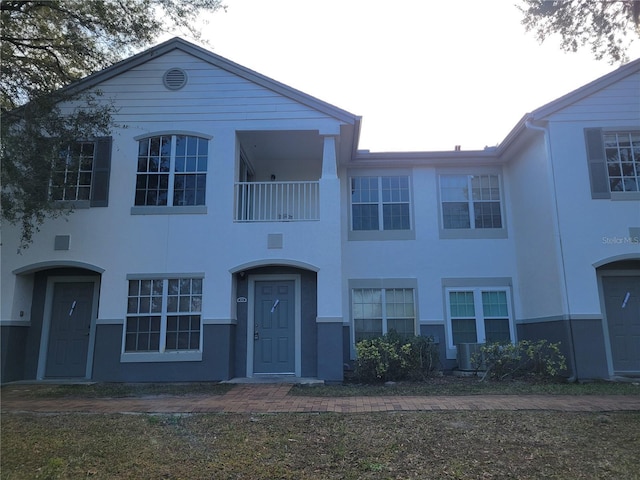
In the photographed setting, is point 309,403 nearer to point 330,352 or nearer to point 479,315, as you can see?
point 330,352

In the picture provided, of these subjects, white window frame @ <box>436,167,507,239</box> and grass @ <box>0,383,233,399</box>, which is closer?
grass @ <box>0,383,233,399</box>

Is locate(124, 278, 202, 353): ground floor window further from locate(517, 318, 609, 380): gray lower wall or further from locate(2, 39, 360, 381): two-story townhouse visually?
locate(517, 318, 609, 380): gray lower wall

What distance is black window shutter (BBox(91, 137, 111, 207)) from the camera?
36.4ft

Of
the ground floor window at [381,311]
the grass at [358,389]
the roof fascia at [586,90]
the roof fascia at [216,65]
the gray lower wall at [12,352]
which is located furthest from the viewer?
the ground floor window at [381,311]

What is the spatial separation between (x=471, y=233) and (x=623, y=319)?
13.1ft

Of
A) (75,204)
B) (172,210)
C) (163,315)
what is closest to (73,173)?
(75,204)

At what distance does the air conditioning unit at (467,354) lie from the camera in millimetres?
11041

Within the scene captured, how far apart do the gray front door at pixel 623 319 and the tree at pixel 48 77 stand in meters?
11.4

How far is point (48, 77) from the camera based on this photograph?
10.9 m

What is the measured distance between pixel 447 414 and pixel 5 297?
9.78 metres

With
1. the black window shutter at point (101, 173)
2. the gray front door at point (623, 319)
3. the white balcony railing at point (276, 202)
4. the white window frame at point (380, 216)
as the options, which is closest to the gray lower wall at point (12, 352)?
the black window shutter at point (101, 173)

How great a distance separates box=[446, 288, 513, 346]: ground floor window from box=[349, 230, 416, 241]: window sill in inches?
72.3

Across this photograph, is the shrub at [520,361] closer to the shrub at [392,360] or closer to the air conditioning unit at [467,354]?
the air conditioning unit at [467,354]

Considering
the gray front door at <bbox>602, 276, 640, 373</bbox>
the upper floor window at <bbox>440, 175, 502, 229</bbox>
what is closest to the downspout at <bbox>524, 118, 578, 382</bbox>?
the gray front door at <bbox>602, 276, 640, 373</bbox>
